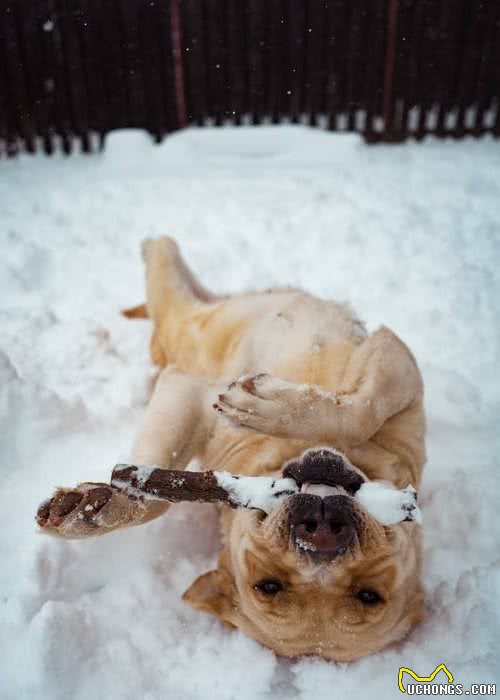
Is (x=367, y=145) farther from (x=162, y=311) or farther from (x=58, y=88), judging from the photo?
(x=162, y=311)

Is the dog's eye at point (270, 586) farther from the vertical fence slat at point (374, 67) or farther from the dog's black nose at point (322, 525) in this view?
the vertical fence slat at point (374, 67)

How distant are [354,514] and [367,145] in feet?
17.0

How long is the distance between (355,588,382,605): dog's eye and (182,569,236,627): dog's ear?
21.3 inches

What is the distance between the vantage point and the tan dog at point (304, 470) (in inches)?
85.3

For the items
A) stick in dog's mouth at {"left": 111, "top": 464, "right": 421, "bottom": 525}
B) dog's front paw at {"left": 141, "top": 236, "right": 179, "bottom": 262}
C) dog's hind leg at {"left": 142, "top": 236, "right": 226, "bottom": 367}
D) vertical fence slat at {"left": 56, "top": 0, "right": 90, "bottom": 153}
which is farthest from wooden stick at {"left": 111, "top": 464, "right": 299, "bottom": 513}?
vertical fence slat at {"left": 56, "top": 0, "right": 90, "bottom": 153}

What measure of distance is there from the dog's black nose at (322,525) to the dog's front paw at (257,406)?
0.34m

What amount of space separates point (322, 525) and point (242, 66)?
5514 mm

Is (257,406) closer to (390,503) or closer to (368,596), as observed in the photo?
(390,503)

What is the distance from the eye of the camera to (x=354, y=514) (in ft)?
7.06

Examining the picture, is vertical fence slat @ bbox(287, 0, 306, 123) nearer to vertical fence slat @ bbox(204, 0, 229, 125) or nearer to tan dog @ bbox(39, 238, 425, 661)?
vertical fence slat @ bbox(204, 0, 229, 125)

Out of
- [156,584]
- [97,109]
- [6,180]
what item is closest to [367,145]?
[97,109]

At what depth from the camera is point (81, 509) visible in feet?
6.93

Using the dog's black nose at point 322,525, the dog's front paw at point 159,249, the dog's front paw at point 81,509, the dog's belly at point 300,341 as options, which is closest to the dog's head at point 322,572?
the dog's black nose at point 322,525

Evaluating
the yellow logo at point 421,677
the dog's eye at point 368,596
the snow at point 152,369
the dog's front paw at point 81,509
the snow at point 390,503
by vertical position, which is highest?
the dog's front paw at point 81,509
